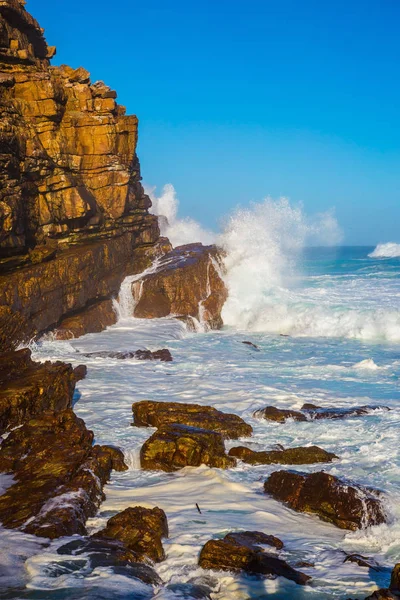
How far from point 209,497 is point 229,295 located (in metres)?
19.9

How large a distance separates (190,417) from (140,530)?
487cm

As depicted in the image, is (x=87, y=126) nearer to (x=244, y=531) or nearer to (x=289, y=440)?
(x=289, y=440)

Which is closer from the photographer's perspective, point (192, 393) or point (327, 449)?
point (327, 449)

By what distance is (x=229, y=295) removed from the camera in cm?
2858

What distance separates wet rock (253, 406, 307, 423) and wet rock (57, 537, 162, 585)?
250 inches

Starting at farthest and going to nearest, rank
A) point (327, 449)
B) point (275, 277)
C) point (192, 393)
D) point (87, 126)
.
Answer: point (275, 277)
point (87, 126)
point (192, 393)
point (327, 449)

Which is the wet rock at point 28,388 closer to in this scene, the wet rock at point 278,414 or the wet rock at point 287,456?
the wet rock at point 287,456

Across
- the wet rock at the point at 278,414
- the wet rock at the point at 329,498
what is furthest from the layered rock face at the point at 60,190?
the wet rock at the point at 329,498

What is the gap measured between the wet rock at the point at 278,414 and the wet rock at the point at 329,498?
346cm

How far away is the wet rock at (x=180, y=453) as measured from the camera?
33.3 ft

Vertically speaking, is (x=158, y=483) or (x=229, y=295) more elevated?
(x=229, y=295)

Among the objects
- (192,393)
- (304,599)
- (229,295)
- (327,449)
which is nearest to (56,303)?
(192,393)

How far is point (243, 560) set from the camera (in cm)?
676

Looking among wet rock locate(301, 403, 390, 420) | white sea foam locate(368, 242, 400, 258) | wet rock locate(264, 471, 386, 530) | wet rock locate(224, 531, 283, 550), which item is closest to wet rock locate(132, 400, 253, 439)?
wet rock locate(301, 403, 390, 420)
